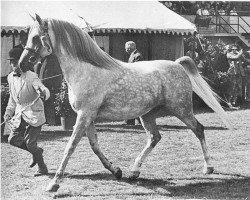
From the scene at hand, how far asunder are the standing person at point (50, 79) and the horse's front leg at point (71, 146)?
18.1ft

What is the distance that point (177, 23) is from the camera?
14461 mm

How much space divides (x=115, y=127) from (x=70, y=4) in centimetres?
442

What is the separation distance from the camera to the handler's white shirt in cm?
634

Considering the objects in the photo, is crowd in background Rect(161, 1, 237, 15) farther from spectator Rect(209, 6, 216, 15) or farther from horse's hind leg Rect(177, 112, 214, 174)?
horse's hind leg Rect(177, 112, 214, 174)

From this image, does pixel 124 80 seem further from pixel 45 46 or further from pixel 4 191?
pixel 4 191

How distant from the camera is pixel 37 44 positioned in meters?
5.69

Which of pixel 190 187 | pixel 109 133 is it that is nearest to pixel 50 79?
pixel 109 133

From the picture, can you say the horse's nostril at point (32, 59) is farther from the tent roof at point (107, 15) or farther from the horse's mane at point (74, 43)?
the tent roof at point (107, 15)

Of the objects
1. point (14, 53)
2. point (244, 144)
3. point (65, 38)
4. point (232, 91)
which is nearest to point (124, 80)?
point (65, 38)

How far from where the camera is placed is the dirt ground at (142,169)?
5660 mm

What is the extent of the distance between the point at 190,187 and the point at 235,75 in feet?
31.2

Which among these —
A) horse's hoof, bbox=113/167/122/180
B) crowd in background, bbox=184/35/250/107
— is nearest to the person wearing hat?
horse's hoof, bbox=113/167/122/180

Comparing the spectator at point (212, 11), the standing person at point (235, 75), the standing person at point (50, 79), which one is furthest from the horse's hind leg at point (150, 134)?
the spectator at point (212, 11)

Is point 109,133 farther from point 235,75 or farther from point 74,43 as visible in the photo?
point 235,75
